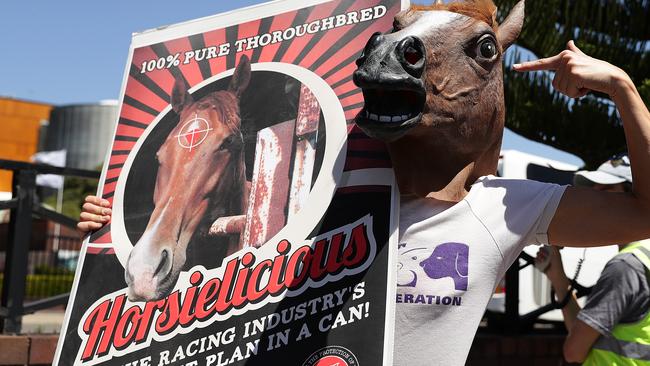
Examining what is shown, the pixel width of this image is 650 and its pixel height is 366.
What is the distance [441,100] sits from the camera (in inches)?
87.3

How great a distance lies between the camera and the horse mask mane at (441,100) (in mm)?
2105

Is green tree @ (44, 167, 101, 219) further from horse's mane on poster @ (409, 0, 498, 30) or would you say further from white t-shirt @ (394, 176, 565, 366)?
white t-shirt @ (394, 176, 565, 366)

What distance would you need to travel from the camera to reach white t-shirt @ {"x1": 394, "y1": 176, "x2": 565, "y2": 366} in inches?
84.7

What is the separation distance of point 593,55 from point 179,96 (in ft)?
16.1

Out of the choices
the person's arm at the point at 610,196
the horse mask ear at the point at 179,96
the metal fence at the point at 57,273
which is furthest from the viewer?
the metal fence at the point at 57,273

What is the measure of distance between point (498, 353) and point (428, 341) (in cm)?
384

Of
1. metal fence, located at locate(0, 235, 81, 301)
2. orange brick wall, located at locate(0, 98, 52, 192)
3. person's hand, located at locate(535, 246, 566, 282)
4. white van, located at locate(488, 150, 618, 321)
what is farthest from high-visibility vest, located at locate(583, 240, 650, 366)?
orange brick wall, located at locate(0, 98, 52, 192)

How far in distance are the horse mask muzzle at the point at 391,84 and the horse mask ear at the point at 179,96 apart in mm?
783

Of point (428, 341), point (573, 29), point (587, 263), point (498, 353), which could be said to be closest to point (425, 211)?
point (428, 341)

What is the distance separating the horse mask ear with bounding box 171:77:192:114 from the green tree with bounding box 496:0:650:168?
4630mm

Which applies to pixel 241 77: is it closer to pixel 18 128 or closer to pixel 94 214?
pixel 94 214

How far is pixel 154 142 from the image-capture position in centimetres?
269

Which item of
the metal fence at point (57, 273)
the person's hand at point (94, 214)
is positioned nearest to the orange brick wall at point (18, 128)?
the metal fence at point (57, 273)

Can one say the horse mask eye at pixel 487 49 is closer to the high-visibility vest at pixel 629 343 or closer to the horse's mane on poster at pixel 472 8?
the horse's mane on poster at pixel 472 8
